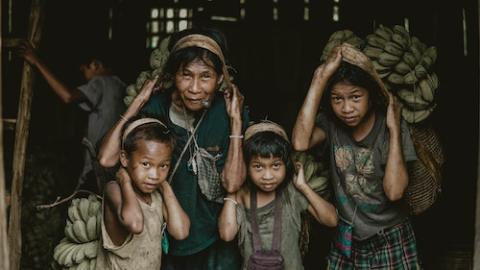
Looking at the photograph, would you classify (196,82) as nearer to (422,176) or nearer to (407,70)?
(407,70)

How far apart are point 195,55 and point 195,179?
0.89 metres

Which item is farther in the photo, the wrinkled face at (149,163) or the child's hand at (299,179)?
the child's hand at (299,179)

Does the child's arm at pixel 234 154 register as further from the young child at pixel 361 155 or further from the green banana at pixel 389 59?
the green banana at pixel 389 59

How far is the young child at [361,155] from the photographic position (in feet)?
19.5

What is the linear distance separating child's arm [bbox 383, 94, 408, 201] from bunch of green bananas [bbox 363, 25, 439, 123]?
0.62 feet

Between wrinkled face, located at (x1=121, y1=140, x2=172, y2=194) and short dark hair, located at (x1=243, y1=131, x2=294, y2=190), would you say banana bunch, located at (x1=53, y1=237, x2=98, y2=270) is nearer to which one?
wrinkled face, located at (x1=121, y1=140, x2=172, y2=194)

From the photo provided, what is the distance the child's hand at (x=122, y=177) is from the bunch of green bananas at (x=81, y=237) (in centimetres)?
41

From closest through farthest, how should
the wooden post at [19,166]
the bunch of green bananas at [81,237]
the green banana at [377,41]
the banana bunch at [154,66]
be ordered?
the bunch of green bananas at [81,237]
the green banana at [377,41]
the banana bunch at [154,66]
the wooden post at [19,166]

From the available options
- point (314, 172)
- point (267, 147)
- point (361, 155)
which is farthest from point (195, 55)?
point (361, 155)

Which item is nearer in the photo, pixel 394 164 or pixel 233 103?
pixel 394 164

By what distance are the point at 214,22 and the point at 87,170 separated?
80.4 inches

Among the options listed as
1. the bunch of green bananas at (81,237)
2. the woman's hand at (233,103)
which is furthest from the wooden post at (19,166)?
the woman's hand at (233,103)

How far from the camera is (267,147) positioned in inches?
230

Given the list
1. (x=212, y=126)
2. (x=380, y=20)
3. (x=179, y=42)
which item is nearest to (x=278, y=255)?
(x=212, y=126)
